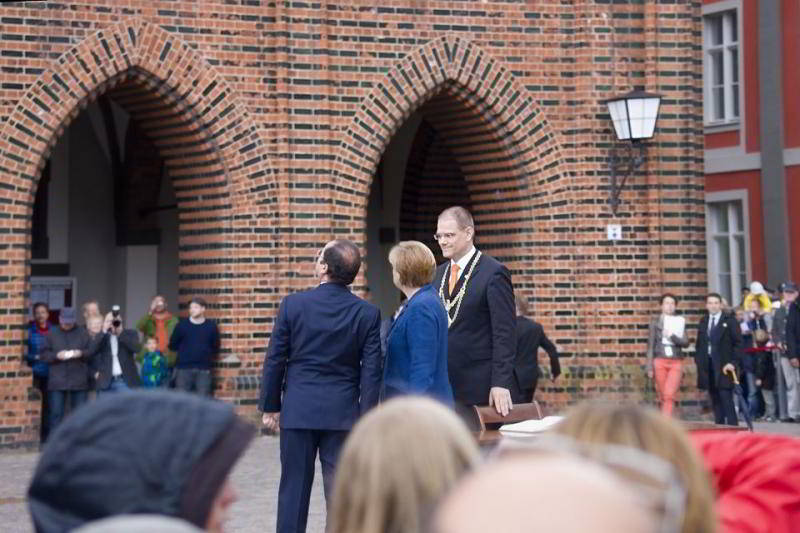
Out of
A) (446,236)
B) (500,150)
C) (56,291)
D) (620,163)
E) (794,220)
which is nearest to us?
(446,236)

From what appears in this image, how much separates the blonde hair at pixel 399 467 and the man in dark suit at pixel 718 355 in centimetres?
1249

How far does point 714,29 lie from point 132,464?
2551 centimetres

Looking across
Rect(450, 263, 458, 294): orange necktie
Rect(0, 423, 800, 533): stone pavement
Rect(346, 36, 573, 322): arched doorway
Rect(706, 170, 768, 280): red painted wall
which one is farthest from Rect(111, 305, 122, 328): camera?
Rect(706, 170, 768, 280): red painted wall

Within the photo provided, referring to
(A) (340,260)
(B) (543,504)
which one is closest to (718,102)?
(A) (340,260)

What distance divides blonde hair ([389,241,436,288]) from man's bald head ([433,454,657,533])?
566 centimetres

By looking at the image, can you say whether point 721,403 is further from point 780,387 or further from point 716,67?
point 716,67

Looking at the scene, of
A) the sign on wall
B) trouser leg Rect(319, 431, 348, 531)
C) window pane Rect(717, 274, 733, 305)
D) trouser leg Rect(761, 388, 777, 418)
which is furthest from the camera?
window pane Rect(717, 274, 733, 305)

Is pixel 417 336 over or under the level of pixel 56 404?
over

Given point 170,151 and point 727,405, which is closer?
point 727,405

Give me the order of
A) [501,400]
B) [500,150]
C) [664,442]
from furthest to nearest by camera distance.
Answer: [500,150] < [501,400] < [664,442]

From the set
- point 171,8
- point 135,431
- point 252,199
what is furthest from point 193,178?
point 135,431

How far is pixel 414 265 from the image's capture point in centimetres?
746

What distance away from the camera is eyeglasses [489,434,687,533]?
2051 mm

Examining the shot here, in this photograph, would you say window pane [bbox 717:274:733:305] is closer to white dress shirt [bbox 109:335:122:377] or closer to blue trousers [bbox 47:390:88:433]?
white dress shirt [bbox 109:335:122:377]
